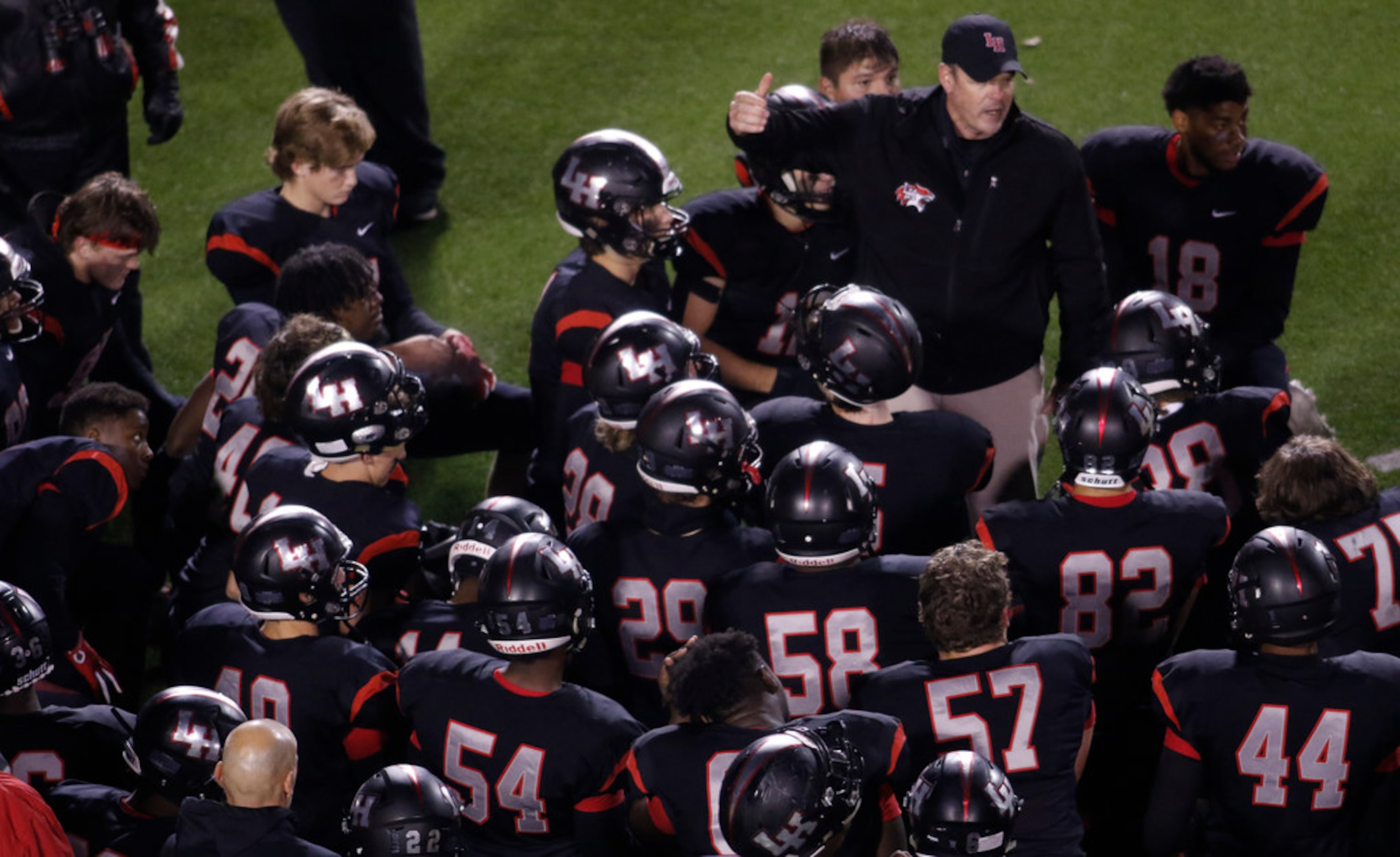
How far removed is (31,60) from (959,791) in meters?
5.55

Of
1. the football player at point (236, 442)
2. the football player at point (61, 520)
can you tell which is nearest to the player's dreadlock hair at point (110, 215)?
the football player at point (236, 442)

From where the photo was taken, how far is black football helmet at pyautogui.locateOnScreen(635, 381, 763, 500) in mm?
4551

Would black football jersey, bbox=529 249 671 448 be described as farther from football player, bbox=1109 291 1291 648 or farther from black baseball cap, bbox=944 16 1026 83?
football player, bbox=1109 291 1291 648

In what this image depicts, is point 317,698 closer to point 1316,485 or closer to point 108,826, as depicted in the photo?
point 108,826

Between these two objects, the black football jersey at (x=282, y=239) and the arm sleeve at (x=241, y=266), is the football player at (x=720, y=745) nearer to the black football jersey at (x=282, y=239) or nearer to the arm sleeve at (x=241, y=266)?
the black football jersey at (x=282, y=239)

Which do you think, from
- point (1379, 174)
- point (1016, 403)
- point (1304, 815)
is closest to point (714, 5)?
point (1379, 174)

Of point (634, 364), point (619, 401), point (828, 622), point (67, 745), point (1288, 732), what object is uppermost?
point (634, 364)

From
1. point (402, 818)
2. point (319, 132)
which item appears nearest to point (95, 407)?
point (319, 132)

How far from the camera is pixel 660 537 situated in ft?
15.2

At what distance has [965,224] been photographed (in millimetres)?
5391

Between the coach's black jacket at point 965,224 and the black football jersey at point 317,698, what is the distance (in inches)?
86.6

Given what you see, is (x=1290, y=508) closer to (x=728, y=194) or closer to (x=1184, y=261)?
(x=1184, y=261)

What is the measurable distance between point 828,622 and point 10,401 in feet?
9.84

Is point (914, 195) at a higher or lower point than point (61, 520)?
higher
